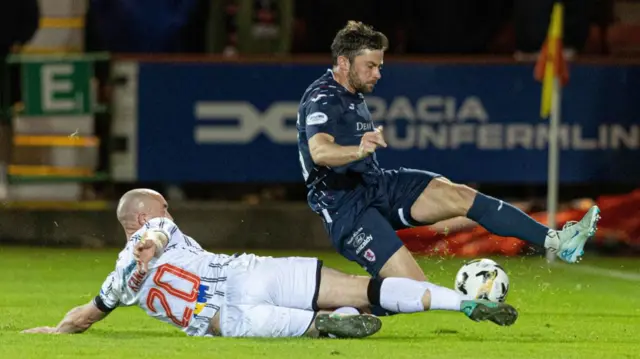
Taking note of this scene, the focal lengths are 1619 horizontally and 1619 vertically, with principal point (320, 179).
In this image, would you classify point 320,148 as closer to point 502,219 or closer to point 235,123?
point 502,219

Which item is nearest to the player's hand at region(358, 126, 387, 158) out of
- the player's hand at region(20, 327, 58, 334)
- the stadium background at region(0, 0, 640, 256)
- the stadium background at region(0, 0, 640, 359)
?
the player's hand at region(20, 327, 58, 334)

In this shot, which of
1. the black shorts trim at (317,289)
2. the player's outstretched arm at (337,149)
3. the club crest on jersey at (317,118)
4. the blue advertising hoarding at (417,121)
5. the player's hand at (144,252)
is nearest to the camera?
the player's hand at (144,252)

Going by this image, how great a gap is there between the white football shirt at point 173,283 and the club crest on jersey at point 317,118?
106cm

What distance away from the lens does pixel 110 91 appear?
17.6 metres

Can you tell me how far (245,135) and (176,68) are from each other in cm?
103

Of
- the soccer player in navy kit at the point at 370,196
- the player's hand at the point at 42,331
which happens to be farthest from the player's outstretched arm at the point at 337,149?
the player's hand at the point at 42,331

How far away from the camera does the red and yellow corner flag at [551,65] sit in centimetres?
1594

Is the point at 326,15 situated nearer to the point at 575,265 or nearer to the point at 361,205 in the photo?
the point at 575,265

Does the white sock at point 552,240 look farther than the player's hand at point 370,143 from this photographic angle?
Yes

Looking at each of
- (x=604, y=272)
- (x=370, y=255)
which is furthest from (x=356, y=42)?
(x=604, y=272)

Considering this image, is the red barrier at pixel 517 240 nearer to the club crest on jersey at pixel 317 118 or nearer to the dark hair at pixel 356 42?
the dark hair at pixel 356 42

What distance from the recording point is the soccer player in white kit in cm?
922

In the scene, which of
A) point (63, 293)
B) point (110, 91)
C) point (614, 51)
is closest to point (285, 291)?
point (63, 293)

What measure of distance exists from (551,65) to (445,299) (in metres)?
7.39
